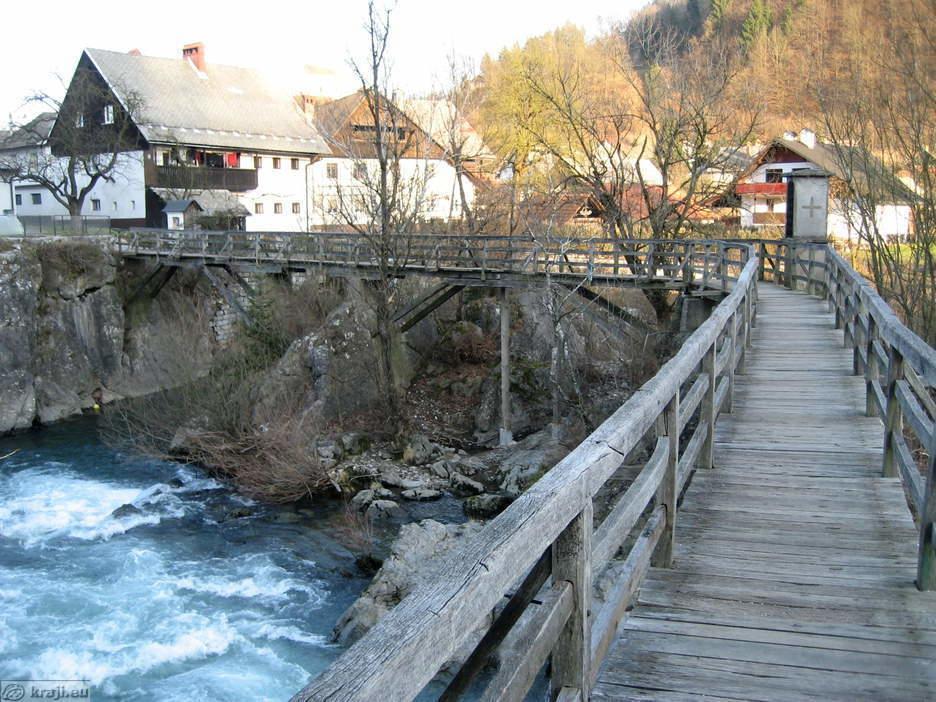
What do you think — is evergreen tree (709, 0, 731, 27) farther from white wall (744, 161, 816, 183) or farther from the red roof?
Result: the red roof

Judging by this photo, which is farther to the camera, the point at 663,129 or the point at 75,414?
the point at 75,414

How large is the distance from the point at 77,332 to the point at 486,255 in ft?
48.4

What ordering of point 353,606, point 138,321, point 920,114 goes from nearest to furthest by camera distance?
point 353,606, point 920,114, point 138,321

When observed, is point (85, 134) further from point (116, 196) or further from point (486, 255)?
point (486, 255)

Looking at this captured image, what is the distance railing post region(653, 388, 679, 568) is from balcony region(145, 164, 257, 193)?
122 feet

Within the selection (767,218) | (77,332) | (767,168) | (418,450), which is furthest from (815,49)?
(767,168)

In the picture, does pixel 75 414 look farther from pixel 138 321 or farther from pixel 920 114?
pixel 920 114

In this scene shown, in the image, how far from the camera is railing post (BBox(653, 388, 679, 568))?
4047 millimetres

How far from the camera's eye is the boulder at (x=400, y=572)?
421 inches

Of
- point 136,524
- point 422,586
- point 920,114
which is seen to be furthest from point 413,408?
point 422,586

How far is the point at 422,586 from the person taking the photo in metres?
1.76

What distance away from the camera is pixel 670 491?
4.15 m

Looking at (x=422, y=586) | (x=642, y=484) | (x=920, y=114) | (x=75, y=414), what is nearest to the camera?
(x=422, y=586)

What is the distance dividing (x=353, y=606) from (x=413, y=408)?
1119cm
